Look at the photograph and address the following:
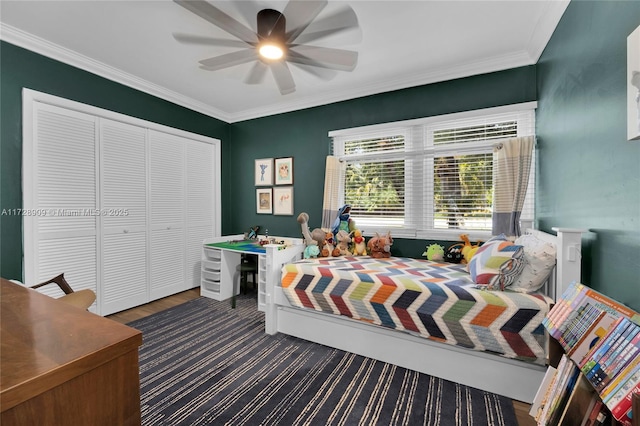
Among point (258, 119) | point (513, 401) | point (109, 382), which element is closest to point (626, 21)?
point (513, 401)

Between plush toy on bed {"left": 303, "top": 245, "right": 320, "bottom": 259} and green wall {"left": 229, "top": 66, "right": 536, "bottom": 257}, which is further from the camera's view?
plush toy on bed {"left": 303, "top": 245, "right": 320, "bottom": 259}

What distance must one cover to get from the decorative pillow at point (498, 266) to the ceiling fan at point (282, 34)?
167cm

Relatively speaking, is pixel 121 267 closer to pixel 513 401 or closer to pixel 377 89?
pixel 377 89

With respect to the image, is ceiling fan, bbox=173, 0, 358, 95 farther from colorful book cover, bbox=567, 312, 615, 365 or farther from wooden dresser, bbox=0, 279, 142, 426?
colorful book cover, bbox=567, 312, 615, 365

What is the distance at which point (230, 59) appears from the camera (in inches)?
83.8

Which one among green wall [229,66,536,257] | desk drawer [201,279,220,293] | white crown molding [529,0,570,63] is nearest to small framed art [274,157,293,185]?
green wall [229,66,536,257]

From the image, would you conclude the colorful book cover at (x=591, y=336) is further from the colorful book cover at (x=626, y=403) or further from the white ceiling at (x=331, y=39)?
the white ceiling at (x=331, y=39)

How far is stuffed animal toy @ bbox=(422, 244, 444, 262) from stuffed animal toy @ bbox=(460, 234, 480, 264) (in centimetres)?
19

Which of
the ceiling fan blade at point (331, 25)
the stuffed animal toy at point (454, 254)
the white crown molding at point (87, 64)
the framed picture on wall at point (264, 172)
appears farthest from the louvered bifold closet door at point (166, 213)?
the stuffed animal toy at point (454, 254)

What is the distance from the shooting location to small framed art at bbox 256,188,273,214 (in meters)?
4.08

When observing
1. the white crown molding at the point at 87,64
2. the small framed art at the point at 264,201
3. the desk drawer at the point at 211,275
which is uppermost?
the white crown molding at the point at 87,64

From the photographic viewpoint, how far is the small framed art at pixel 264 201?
4082 millimetres

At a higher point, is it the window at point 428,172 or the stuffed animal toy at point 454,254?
the window at point 428,172

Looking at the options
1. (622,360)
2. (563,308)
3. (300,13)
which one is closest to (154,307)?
(300,13)
